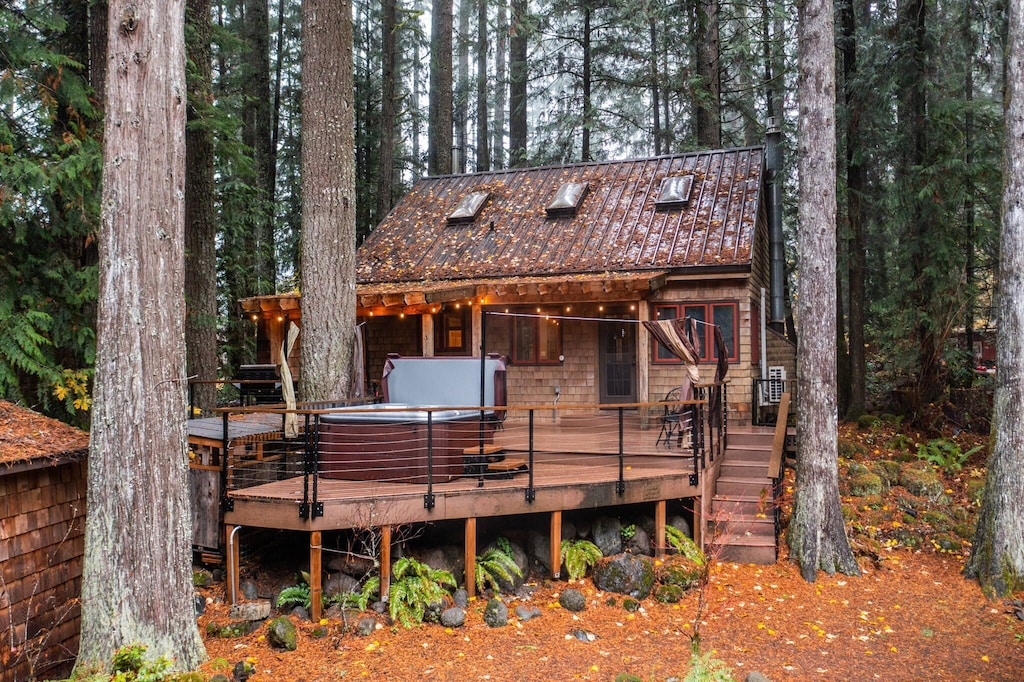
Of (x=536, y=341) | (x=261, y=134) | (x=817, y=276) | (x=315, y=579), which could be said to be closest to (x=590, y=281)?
(x=536, y=341)

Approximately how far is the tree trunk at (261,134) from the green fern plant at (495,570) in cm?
1292

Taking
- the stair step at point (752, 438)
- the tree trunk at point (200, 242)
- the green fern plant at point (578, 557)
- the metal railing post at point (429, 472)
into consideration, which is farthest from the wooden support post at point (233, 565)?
the stair step at point (752, 438)

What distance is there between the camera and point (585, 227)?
14.0 m

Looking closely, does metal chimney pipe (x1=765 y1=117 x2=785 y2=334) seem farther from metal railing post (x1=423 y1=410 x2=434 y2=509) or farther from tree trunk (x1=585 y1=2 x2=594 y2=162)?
metal railing post (x1=423 y1=410 x2=434 y2=509)

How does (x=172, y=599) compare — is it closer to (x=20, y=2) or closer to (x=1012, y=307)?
(x=20, y=2)

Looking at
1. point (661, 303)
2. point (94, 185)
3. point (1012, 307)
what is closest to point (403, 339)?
point (661, 303)

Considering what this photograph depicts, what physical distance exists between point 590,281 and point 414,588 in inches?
246

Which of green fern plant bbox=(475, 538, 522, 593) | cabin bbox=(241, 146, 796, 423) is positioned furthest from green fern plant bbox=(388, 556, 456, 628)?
cabin bbox=(241, 146, 796, 423)

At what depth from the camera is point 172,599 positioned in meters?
5.62

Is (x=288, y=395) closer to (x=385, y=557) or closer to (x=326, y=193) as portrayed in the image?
(x=385, y=557)

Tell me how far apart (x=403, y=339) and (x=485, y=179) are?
4.66 metres

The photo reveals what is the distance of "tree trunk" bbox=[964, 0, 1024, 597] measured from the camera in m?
8.20

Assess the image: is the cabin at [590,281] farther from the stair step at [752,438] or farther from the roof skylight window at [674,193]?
the stair step at [752,438]

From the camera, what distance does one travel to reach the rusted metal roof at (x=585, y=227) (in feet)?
41.9
